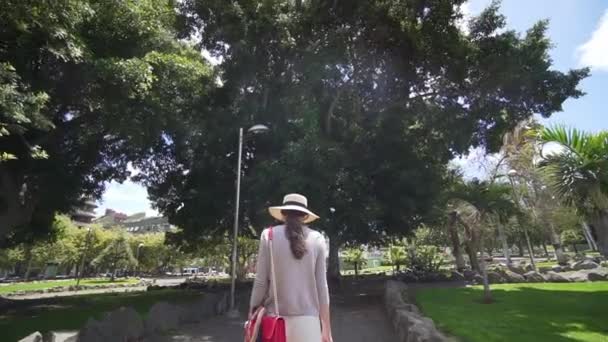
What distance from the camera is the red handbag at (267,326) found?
10.0ft

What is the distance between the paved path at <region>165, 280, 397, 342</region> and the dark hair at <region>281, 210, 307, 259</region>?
647 centimetres

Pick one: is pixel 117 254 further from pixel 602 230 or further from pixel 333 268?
pixel 602 230

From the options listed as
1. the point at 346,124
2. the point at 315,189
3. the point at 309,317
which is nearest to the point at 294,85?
the point at 346,124

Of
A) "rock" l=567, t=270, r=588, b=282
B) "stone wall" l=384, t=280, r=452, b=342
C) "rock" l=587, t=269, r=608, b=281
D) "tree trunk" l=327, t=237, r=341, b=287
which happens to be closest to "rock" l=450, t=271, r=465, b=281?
"rock" l=567, t=270, r=588, b=282

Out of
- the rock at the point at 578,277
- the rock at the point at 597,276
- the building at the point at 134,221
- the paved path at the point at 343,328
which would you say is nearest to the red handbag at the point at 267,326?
the paved path at the point at 343,328

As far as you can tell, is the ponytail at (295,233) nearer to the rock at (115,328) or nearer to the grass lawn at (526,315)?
the grass lawn at (526,315)

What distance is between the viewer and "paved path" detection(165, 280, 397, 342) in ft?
30.1

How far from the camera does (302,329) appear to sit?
3.15 m

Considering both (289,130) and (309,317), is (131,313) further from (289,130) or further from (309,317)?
(289,130)

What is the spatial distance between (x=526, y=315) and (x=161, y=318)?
381 inches

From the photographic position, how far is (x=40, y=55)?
30.1ft

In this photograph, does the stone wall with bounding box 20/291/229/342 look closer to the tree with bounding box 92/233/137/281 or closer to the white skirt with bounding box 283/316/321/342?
the white skirt with bounding box 283/316/321/342

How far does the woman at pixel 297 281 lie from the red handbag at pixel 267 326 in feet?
0.18

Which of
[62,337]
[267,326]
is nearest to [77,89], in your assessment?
[62,337]
